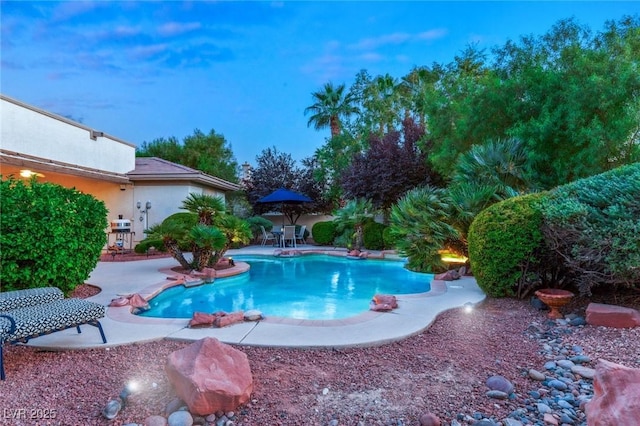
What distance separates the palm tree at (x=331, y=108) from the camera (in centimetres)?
2375

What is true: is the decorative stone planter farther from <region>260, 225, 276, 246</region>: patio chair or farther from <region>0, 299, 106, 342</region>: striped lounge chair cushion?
<region>260, 225, 276, 246</region>: patio chair

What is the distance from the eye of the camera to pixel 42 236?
209 inches

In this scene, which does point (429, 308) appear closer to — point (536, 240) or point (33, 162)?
point (536, 240)

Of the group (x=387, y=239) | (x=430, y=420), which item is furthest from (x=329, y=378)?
(x=387, y=239)

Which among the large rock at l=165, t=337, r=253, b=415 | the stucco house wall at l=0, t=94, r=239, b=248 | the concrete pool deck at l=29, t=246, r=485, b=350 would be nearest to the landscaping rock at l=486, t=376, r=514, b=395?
the concrete pool deck at l=29, t=246, r=485, b=350

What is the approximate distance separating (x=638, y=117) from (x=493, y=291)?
557 cm

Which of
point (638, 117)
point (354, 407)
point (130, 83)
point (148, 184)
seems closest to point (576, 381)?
point (354, 407)

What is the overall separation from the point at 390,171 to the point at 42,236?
37.3ft

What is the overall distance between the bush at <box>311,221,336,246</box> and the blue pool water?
4490 millimetres

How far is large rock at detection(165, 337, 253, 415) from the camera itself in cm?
253

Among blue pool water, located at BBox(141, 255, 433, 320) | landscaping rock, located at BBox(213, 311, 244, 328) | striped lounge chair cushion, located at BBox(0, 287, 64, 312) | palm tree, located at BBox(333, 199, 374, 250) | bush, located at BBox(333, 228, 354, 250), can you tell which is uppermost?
palm tree, located at BBox(333, 199, 374, 250)

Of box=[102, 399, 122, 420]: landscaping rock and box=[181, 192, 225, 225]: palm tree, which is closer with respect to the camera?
box=[102, 399, 122, 420]: landscaping rock

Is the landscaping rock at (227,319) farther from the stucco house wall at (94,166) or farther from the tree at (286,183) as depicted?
the tree at (286,183)

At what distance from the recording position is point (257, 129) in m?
23.2
